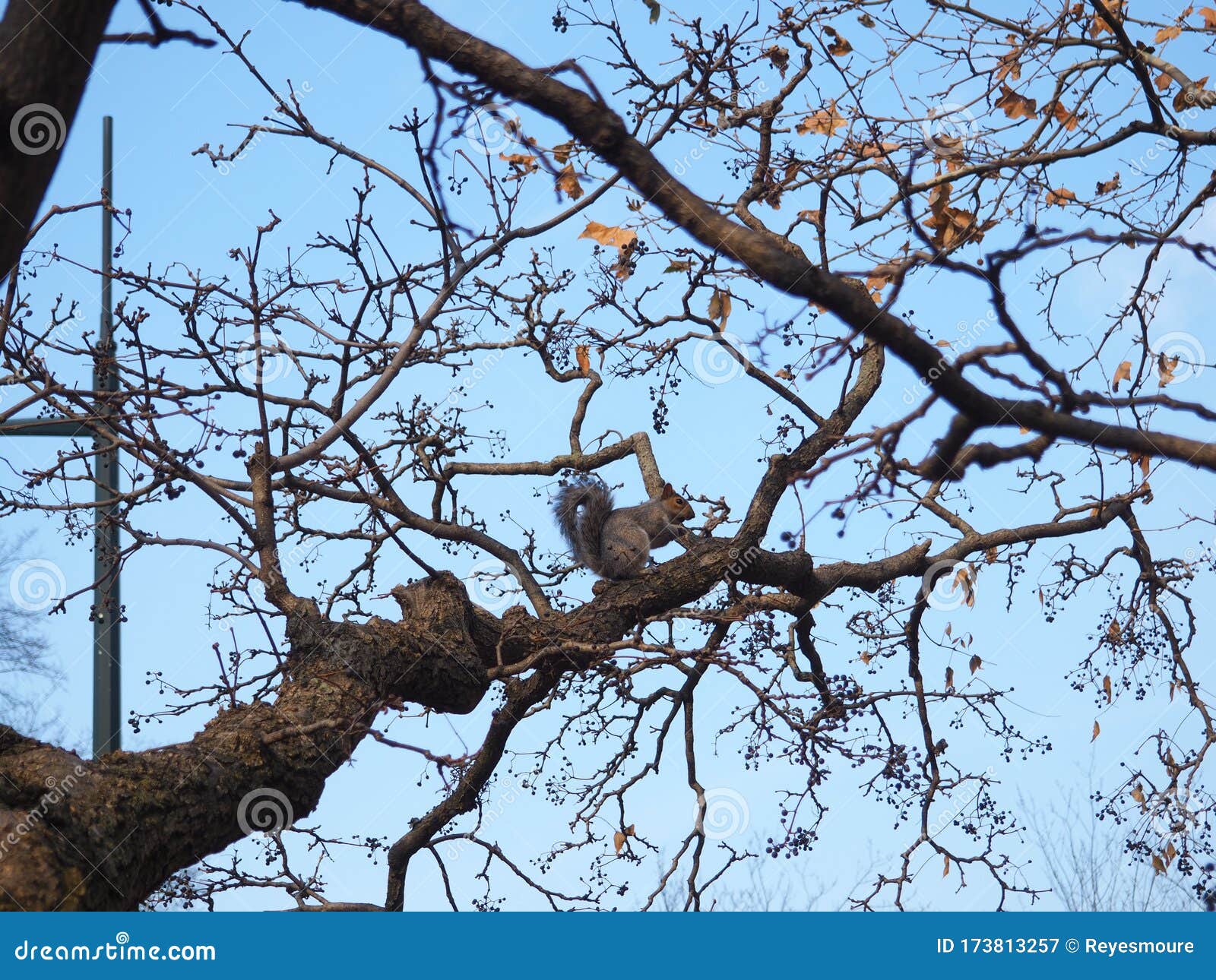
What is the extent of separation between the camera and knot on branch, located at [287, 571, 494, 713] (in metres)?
3.78

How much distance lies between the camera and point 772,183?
495 centimetres

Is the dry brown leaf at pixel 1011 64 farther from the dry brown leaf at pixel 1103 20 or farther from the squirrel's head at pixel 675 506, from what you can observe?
the squirrel's head at pixel 675 506

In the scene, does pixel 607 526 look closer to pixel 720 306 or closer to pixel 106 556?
pixel 720 306

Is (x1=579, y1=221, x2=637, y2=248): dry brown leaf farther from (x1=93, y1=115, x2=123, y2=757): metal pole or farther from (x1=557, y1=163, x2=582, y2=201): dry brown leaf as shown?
(x1=93, y1=115, x2=123, y2=757): metal pole

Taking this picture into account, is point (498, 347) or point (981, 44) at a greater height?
point (981, 44)

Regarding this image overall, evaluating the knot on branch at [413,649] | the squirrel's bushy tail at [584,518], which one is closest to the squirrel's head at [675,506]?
the squirrel's bushy tail at [584,518]

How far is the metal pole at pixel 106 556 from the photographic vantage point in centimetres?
401

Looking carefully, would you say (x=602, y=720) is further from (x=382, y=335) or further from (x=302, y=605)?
(x=382, y=335)

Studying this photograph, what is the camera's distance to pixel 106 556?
4.10 meters

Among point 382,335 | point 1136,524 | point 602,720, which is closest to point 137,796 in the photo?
point 382,335

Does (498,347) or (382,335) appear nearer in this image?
(382,335)

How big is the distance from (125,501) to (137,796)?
1584 millimetres

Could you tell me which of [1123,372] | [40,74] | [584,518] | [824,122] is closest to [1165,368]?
[1123,372]

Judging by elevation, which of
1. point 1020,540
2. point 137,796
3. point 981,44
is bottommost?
point 137,796
